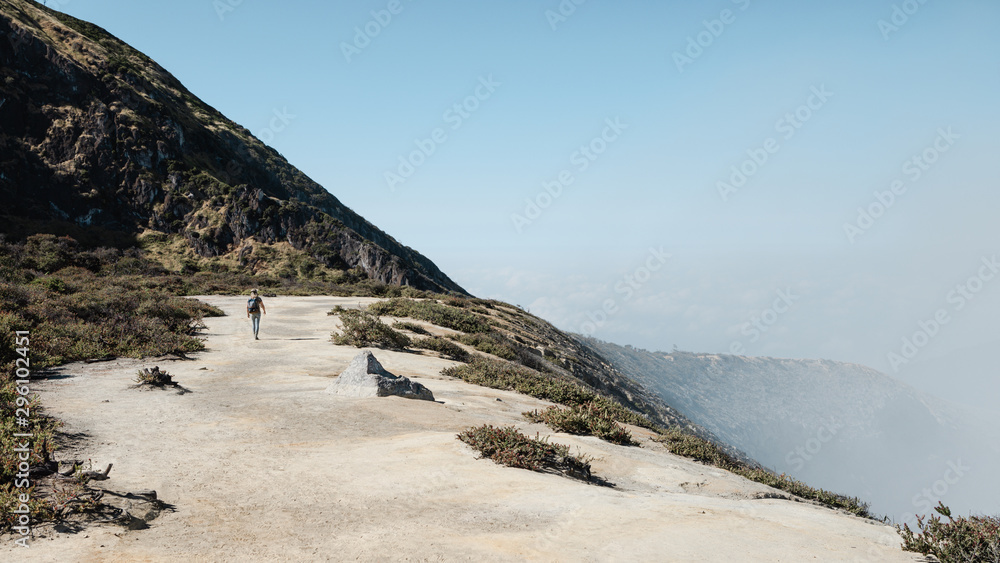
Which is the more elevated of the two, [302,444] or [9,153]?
[9,153]

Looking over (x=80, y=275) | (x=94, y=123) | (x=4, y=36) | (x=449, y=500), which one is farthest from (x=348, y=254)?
(x=449, y=500)

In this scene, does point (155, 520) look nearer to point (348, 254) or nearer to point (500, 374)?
point (500, 374)

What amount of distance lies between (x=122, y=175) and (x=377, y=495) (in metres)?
68.6

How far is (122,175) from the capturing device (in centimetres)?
5828

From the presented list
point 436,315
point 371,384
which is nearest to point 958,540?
point 371,384

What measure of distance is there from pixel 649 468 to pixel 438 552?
510 centimetres

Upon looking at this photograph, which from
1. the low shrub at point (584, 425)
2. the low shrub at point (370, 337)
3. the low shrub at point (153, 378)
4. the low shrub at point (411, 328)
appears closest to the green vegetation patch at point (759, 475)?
the low shrub at point (584, 425)

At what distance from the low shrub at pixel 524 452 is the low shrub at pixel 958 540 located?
155 inches

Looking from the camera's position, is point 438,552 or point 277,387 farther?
point 277,387

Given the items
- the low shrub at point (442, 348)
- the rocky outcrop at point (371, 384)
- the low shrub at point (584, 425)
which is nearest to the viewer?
the low shrub at point (584, 425)

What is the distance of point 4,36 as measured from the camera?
183ft

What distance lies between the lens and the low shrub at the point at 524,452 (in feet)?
25.4

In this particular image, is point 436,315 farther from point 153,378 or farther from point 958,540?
point 958,540

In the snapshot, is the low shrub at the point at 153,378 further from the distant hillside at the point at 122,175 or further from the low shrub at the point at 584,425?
the distant hillside at the point at 122,175
